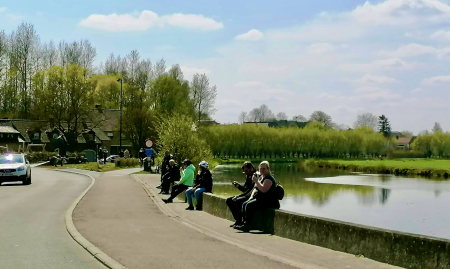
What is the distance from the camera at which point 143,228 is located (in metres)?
13.0

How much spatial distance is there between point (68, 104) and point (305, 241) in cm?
6766

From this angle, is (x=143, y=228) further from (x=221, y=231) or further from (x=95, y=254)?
(x=95, y=254)

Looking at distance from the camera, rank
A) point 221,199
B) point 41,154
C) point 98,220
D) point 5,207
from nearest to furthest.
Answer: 1. point 98,220
2. point 221,199
3. point 5,207
4. point 41,154

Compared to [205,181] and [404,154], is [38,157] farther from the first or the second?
[404,154]

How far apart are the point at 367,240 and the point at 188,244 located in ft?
11.1

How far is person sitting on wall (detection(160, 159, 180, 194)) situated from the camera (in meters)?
22.9

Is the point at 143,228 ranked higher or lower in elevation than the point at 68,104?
lower

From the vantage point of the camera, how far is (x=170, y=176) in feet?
75.8

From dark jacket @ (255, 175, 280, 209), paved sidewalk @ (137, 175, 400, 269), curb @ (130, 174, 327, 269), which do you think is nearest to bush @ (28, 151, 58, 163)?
curb @ (130, 174, 327, 269)

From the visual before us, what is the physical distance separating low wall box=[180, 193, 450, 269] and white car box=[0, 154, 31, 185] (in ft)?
74.0

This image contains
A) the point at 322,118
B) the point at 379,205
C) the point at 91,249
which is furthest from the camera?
the point at 322,118

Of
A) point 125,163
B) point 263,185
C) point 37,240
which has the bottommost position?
point 125,163

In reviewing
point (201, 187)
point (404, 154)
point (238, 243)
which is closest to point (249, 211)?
point (238, 243)

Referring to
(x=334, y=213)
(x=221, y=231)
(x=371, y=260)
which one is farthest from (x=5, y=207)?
(x=334, y=213)
